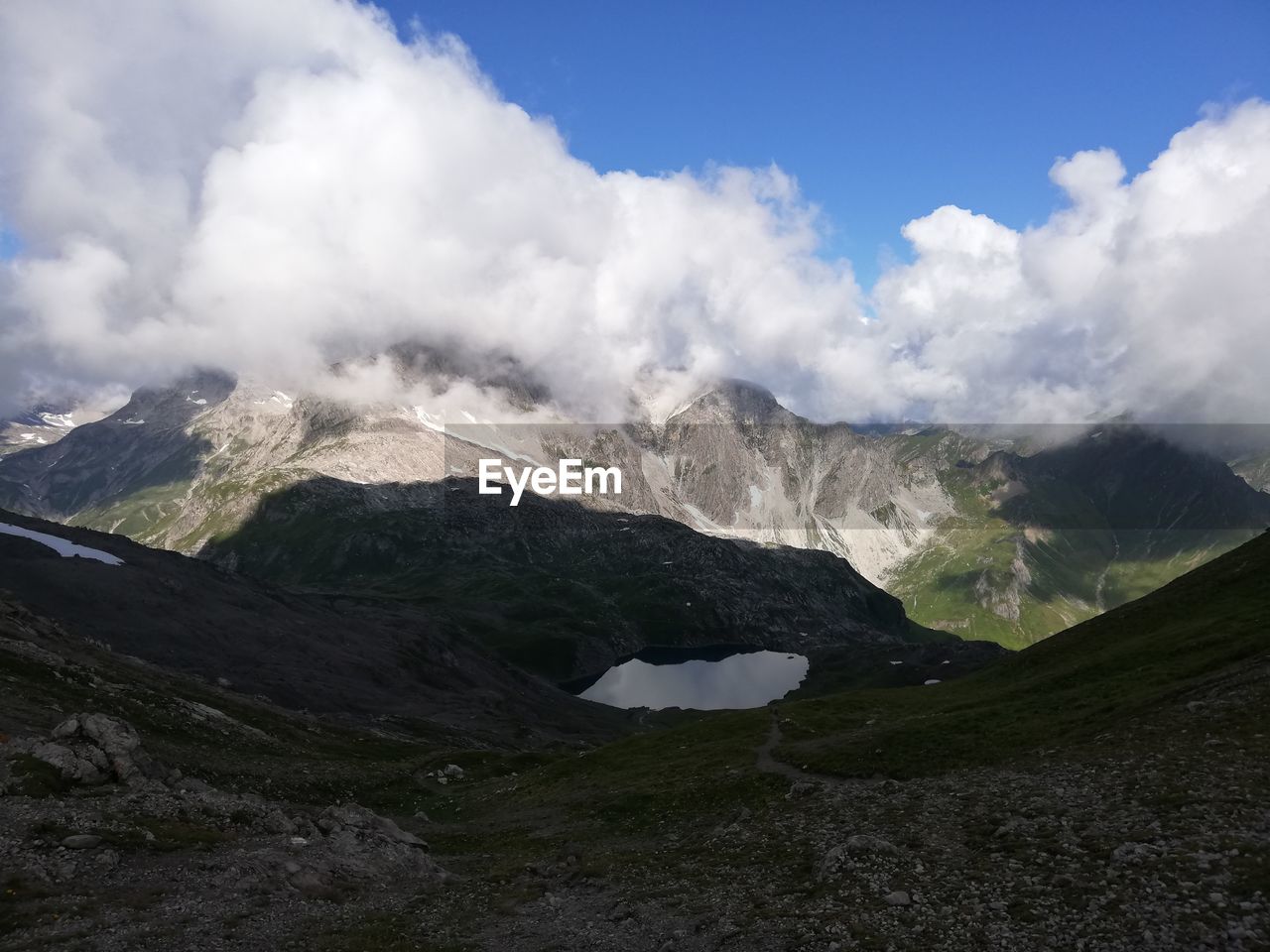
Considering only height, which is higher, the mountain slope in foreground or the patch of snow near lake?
the patch of snow near lake

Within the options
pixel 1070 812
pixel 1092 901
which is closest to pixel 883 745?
pixel 1070 812

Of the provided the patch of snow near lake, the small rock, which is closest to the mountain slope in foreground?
the small rock

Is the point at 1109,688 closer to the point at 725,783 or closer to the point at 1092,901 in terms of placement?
the point at 725,783

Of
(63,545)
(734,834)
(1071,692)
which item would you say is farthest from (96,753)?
(63,545)

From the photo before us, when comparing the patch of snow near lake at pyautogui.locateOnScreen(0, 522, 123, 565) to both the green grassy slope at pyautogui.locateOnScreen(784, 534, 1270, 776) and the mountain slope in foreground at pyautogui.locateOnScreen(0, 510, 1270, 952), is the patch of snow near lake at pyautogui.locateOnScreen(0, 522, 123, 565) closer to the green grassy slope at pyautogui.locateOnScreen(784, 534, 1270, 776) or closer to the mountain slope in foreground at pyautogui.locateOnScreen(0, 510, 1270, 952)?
the mountain slope in foreground at pyautogui.locateOnScreen(0, 510, 1270, 952)

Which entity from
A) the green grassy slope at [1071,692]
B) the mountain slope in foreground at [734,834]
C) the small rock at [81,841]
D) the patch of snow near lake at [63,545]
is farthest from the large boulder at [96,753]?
the patch of snow near lake at [63,545]

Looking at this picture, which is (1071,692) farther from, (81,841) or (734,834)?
(81,841)
